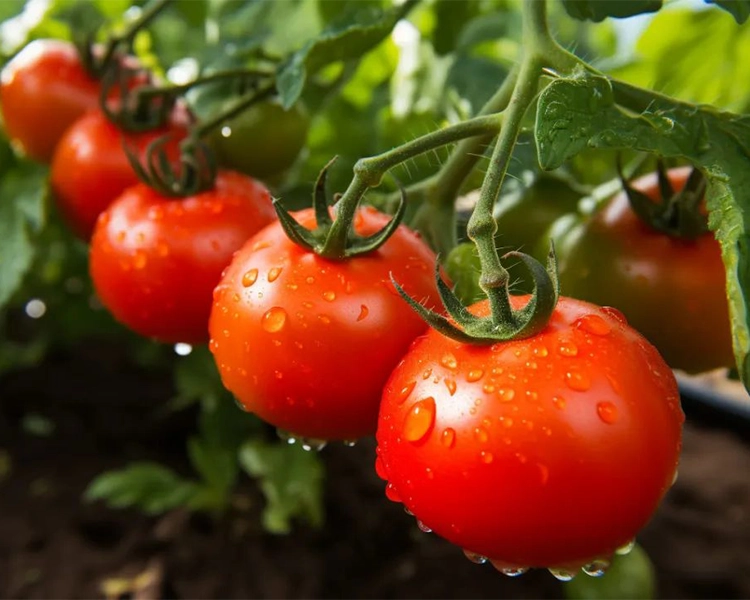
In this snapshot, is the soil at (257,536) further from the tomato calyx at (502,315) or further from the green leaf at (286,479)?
the tomato calyx at (502,315)

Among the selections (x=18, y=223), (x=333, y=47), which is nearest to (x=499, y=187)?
(x=333, y=47)

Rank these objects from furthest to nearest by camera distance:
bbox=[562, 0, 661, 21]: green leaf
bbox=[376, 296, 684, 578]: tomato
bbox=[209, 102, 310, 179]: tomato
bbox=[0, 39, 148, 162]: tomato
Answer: bbox=[0, 39, 148, 162]: tomato, bbox=[209, 102, 310, 179]: tomato, bbox=[562, 0, 661, 21]: green leaf, bbox=[376, 296, 684, 578]: tomato

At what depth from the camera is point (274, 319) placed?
22.3 inches

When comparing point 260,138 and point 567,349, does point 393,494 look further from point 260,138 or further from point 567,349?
point 260,138

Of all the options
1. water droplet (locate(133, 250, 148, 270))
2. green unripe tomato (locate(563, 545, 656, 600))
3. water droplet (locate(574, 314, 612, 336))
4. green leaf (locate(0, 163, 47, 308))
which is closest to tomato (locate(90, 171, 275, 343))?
water droplet (locate(133, 250, 148, 270))

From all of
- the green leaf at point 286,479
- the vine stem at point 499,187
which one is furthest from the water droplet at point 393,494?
the green leaf at point 286,479

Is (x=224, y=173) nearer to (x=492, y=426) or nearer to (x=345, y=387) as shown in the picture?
(x=345, y=387)

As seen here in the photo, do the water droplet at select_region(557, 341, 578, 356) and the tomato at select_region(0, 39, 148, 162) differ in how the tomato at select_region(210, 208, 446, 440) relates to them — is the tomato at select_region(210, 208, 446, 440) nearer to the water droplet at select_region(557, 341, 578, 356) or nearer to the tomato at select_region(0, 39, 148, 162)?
the water droplet at select_region(557, 341, 578, 356)

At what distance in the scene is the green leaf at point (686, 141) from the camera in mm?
478

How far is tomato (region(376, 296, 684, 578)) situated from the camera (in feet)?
1.49

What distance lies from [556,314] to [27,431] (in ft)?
4.81

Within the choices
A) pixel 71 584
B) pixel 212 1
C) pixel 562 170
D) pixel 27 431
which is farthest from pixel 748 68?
pixel 27 431

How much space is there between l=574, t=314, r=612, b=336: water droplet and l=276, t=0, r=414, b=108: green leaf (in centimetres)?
36

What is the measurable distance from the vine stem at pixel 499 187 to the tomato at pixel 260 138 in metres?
0.41
